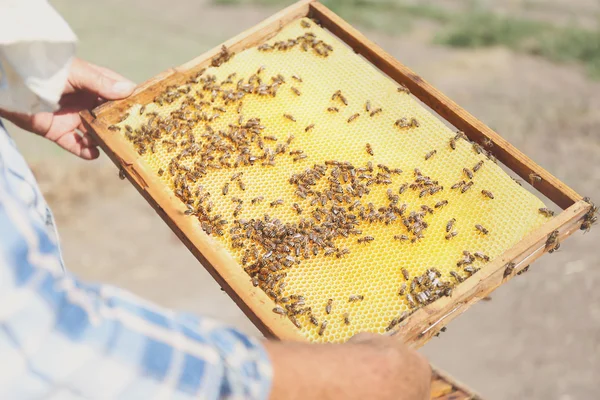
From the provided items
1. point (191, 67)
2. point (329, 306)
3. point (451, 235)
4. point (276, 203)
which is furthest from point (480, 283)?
point (191, 67)

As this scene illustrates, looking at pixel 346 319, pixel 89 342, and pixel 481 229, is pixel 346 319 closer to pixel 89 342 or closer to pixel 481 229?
pixel 481 229

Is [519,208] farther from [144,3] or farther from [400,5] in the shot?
[144,3]

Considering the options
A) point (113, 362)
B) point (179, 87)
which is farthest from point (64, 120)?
point (113, 362)

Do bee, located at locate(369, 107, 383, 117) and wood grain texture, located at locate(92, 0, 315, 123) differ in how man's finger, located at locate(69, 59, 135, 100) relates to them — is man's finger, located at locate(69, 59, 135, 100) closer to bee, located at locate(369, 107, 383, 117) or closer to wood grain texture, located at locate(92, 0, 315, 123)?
wood grain texture, located at locate(92, 0, 315, 123)

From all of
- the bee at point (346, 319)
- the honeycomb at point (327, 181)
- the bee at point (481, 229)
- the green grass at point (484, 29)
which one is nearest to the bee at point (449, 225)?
the honeycomb at point (327, 181)

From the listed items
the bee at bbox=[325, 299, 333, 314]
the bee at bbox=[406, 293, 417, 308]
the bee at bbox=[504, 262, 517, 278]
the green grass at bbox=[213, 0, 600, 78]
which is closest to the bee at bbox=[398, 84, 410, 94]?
the bee at bbox=[504, 262, 517, 278]

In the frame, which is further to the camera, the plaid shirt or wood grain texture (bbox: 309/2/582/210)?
wood grain texture (bbox: 309/2/582/210)

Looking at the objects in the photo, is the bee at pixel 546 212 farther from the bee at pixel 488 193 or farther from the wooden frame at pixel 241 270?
the bee at pixel 488 193
